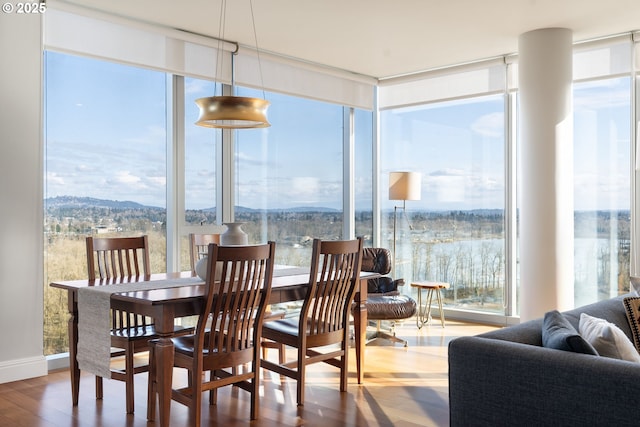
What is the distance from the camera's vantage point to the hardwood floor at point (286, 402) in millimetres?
3510

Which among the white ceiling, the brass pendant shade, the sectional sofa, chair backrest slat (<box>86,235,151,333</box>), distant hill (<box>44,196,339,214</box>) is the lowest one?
the sectional sofa

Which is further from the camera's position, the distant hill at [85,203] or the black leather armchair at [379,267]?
the black leather armchair at [379,267]

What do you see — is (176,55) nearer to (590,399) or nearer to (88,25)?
(88,25)

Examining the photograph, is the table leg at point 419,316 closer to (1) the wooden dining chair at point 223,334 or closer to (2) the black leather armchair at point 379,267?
(2) the black leather armchair at point 379,267

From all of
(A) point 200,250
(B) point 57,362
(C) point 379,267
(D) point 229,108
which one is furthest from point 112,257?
(C) point 379,267

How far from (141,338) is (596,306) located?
8.38 ft

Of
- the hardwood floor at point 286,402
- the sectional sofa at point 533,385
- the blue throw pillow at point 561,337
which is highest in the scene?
the blue throw pillow at point 561,337

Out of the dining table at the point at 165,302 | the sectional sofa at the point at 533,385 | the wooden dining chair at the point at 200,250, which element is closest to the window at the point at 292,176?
the wooden dining chair at the point at 200,250

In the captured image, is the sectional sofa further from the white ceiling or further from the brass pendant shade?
the white ceiling

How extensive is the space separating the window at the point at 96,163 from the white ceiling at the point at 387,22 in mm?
557

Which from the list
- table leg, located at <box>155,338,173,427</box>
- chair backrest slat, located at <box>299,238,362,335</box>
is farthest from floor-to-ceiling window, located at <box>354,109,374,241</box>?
table leg, located at <box>155,338,173,427</box>

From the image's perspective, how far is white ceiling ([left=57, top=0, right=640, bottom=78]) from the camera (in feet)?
15.6

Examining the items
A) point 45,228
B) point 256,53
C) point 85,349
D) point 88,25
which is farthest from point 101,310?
point 256,53

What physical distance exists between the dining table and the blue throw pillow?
68.4 inches
